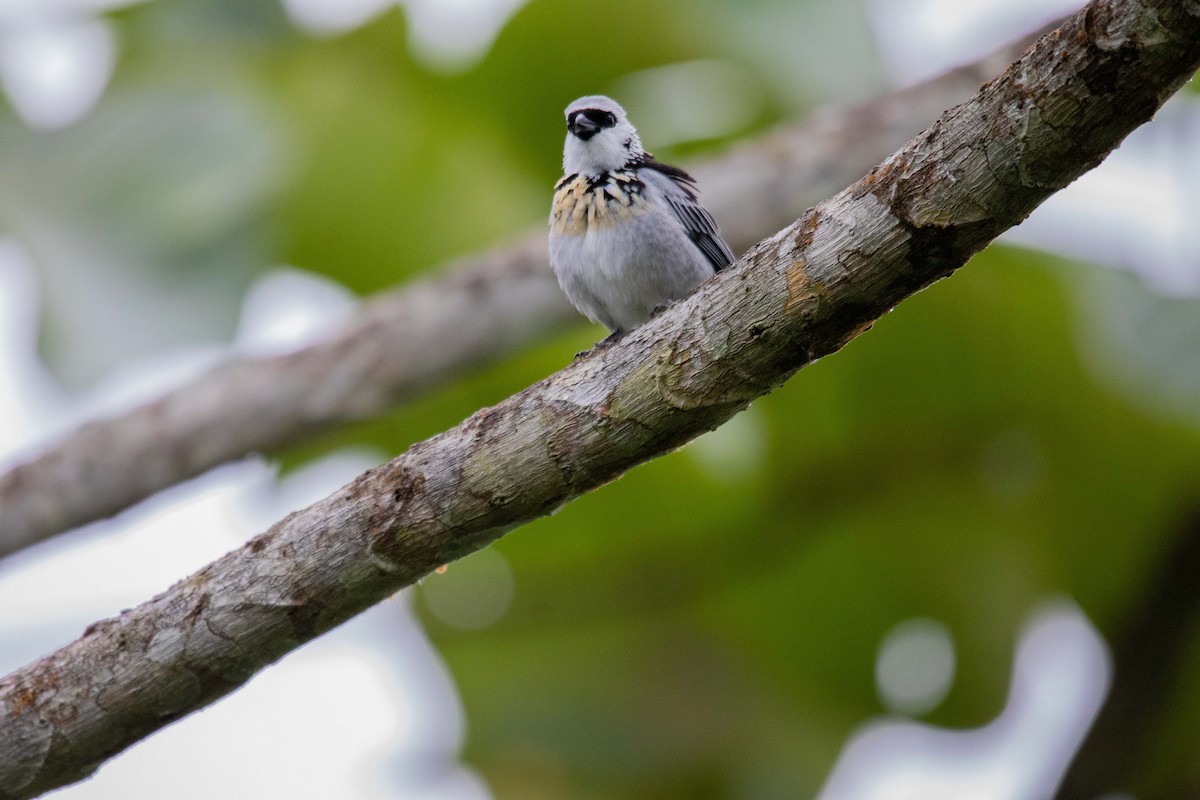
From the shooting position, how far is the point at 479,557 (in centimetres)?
838

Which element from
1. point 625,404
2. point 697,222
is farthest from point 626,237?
point 625,404

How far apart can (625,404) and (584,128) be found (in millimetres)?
2690

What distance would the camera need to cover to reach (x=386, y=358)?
23.1ft

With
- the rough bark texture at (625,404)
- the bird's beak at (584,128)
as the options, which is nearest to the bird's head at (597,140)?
the bird's beak at (584,128)

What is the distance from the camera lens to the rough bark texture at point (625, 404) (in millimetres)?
2473

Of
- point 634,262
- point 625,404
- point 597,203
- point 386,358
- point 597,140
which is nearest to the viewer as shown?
point 625,404

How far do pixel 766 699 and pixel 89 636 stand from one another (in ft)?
18.2

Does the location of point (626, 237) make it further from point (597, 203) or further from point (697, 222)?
point (697, 222)

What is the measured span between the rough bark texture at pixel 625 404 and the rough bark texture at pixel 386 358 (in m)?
3.50

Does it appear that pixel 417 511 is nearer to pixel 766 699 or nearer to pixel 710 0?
pixel 766 699

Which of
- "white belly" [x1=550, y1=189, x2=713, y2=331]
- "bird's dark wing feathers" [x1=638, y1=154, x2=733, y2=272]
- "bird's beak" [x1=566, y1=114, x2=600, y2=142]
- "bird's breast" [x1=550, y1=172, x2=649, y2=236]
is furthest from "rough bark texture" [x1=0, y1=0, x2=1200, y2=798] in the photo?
"bird's beak" [x1=566, y1=114, x2=600, y2=142]

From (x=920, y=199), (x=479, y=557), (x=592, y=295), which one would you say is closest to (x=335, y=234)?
(x=479, y=557)

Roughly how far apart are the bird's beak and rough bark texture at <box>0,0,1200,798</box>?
2.44 m

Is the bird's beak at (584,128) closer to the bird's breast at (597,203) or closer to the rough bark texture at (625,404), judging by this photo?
the bird's breast at (597,203)
